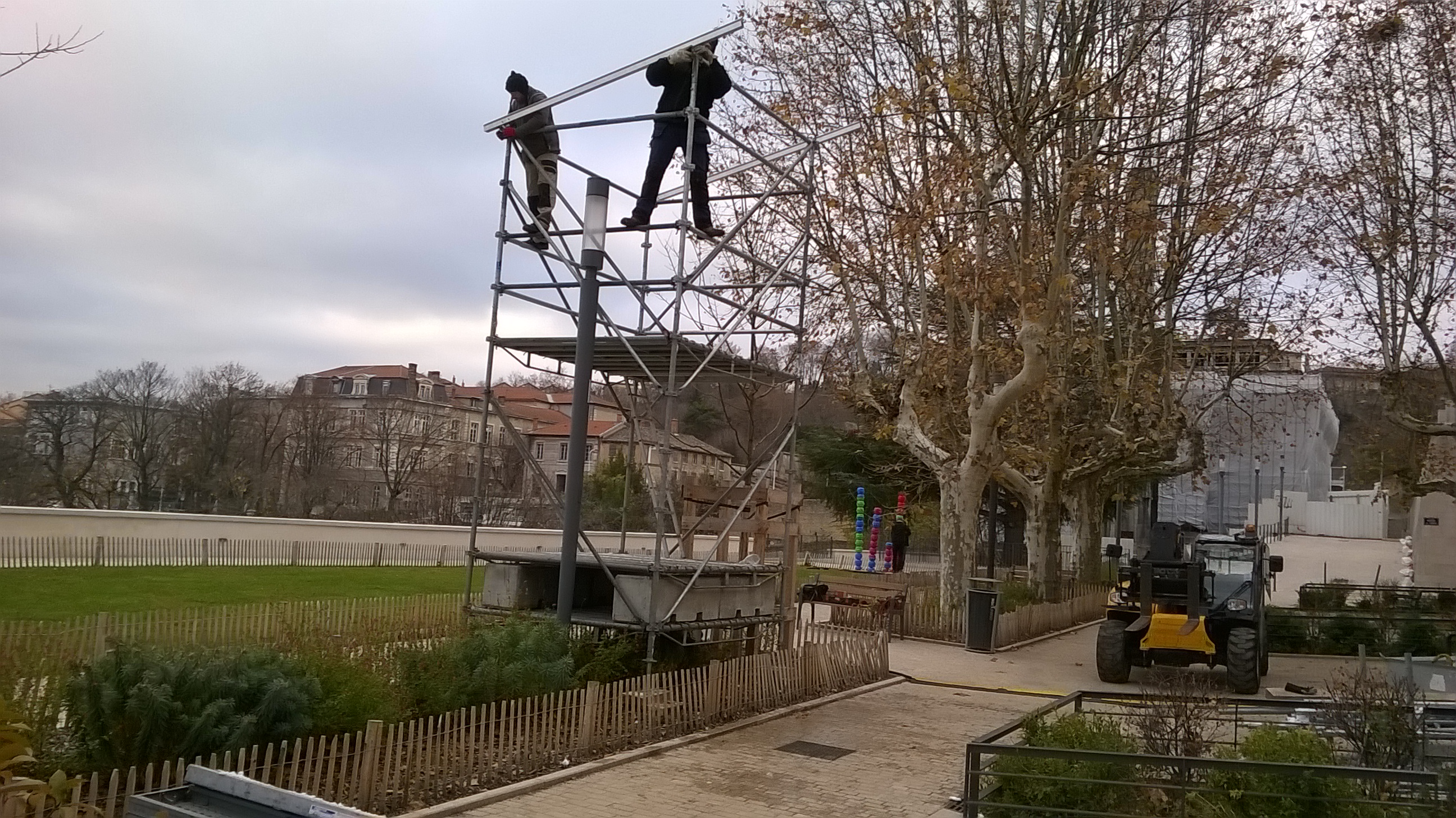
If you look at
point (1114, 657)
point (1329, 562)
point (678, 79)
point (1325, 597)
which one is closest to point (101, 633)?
point (678, 79)

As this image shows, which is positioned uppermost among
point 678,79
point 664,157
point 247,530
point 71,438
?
point 678,79

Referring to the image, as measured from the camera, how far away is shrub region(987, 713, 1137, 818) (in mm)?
7180

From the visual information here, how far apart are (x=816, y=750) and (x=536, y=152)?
282 inches

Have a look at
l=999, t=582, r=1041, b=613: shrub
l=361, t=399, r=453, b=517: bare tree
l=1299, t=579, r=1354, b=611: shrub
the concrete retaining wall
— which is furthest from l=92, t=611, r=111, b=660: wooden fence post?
l=361, t=399, r=453, b=517: bare tree

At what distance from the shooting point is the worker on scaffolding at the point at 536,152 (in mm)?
11859

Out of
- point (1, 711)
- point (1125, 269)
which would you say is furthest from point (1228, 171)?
point (1, 711)

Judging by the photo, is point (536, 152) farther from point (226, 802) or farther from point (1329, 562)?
point (1329, 562)

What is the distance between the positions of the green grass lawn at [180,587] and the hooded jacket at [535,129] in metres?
8.36

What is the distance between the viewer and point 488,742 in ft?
27.0

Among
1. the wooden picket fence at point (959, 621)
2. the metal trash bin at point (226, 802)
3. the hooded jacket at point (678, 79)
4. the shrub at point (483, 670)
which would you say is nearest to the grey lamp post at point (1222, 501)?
the wooden picket fence at point (959, 621)

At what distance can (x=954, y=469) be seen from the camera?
21.7 meters

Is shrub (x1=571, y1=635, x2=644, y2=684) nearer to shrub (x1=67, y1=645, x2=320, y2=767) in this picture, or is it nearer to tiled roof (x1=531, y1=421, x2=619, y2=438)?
shrub (x1=67, y1=645, x2=320, y2=767)

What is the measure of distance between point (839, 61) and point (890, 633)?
10733 millimetres

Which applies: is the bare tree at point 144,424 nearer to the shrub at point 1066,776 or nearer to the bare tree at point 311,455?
the bare tree at point 311,455
